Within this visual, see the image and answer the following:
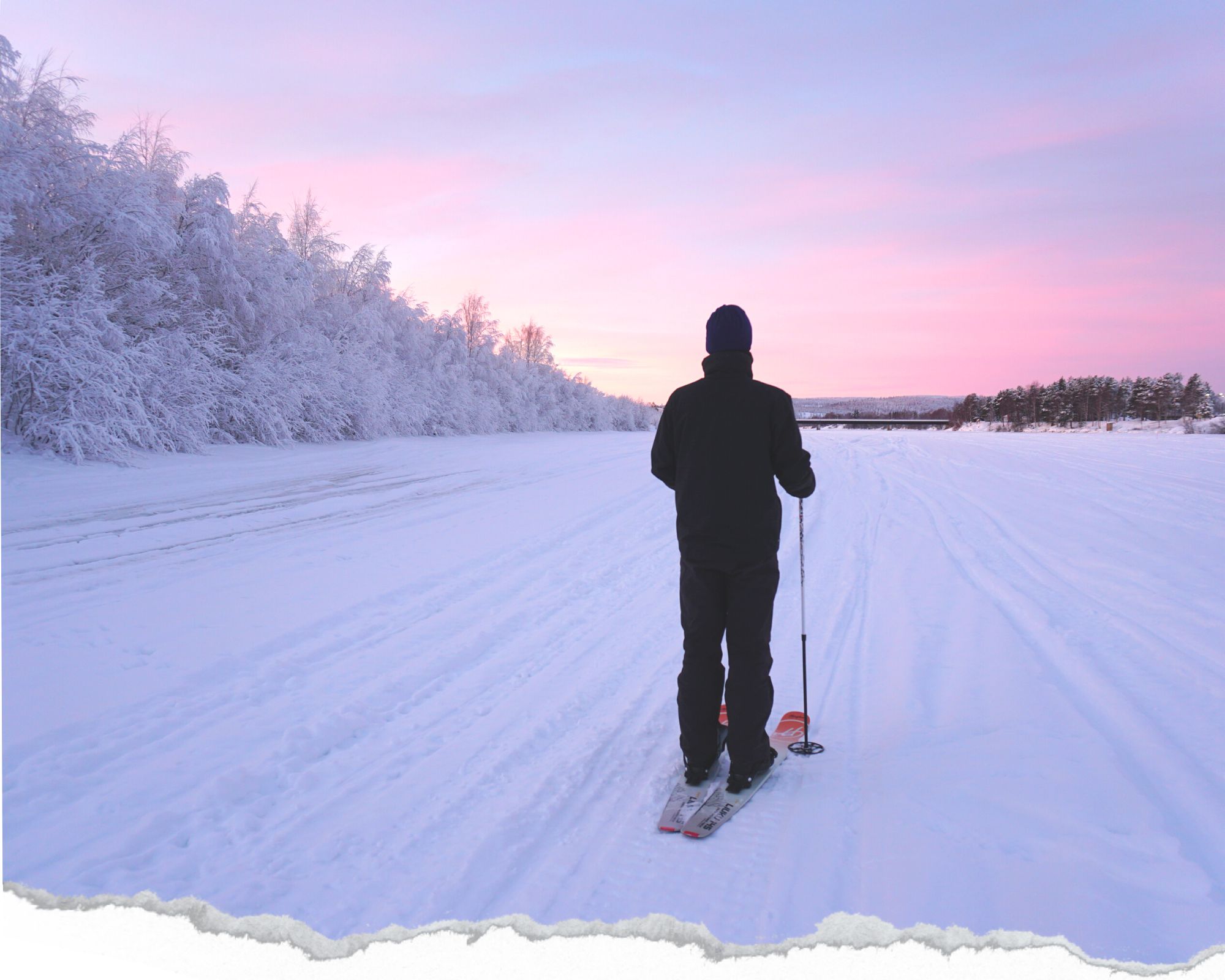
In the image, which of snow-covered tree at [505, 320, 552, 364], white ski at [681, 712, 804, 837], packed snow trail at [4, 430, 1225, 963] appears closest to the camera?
packed snow trail at [4, 430, 1225, 963]

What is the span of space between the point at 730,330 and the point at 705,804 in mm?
2092

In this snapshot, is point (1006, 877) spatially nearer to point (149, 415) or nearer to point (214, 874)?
point (214, 874)

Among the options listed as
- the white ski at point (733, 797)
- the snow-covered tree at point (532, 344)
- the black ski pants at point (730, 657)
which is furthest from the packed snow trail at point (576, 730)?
the snow-covered tree at point (532, 344)

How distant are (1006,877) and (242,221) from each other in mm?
24567

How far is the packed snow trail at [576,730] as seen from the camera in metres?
2.36

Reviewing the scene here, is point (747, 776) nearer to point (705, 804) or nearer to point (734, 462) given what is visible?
point (705, 804)

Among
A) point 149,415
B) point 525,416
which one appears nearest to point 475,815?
point 149,415

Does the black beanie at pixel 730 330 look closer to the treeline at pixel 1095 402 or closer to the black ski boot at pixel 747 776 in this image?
the black ski boot at pixel 747 776

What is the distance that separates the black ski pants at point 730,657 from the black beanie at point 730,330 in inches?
39.2

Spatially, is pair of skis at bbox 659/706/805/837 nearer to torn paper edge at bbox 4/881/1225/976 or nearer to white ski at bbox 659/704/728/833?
white ski at bbox 659/704/728/833

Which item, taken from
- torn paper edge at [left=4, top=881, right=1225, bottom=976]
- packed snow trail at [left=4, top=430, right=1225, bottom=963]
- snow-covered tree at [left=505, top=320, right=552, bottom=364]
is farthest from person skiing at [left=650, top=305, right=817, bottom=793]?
snow-covered tree at [left=505, top=320, right=552, bottom=364]

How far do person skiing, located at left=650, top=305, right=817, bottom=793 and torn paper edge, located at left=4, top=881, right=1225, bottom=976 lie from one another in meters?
1.03

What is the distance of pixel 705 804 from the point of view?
9.46ft

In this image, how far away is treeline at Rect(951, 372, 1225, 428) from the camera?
60906mm
